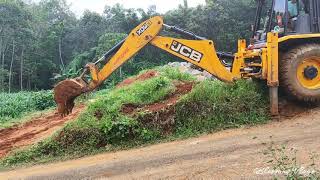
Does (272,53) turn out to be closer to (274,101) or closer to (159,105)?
(274,101)

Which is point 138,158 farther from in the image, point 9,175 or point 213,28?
point 213,28

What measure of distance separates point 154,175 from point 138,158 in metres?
1.10

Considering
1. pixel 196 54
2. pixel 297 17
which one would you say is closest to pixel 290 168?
pixel 196 54

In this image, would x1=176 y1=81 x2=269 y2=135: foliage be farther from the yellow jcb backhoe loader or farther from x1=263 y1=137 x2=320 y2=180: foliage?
x1=263 y1=137 x2=320 y2=180: foliage

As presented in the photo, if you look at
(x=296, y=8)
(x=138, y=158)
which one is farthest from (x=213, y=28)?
(x=138, y=158)

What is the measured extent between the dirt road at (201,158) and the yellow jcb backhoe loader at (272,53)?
0.77 metres

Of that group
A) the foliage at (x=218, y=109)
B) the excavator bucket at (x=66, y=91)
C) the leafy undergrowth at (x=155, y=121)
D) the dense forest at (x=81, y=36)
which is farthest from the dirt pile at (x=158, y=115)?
the dense forest at (x=81, y=36)

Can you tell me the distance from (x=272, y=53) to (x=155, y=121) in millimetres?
2545

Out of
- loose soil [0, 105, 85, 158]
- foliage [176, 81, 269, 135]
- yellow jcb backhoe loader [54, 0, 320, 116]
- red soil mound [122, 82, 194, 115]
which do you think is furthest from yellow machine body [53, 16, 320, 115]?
loose soil [0, 105, 85, 158]

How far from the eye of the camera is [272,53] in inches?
352

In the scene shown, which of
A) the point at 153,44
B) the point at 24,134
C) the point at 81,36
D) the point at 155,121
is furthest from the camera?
the point at 81,36

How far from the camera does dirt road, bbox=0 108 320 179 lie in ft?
21.4

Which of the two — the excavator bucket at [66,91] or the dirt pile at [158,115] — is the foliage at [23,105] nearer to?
the excavator bucket at [66,91]

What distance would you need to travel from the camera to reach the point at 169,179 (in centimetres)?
634
